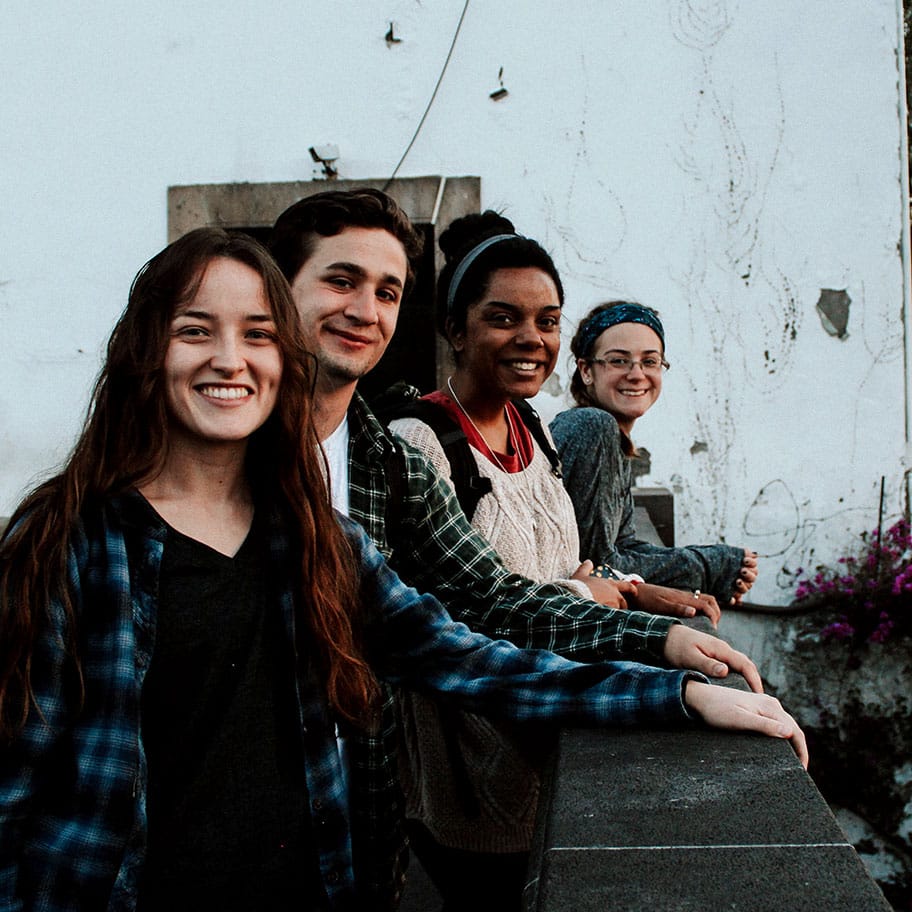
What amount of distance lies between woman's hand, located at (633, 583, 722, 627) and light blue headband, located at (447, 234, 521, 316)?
861mm

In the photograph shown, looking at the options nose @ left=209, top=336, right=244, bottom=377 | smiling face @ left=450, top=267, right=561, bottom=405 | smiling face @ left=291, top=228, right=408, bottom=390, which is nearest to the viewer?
nose @ left=209, top=336, right=244, bottom=377

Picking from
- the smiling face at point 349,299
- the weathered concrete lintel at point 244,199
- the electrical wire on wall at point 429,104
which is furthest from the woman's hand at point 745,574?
the electrical wire on wall at point 429,104

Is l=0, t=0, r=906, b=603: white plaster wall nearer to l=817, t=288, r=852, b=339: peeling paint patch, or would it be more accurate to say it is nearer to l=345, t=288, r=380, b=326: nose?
l=817, t=288, r=852, b=339: peeling paint patch

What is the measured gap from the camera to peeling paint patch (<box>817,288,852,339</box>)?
19.3 ft

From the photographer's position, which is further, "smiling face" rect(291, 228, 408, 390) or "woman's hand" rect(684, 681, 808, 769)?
"smiling face" rect(291, 228, 408, 390)


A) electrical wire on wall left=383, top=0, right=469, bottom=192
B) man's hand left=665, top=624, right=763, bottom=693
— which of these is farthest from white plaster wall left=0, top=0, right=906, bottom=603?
man's hand left=665, top=624, right=763, bottom=693

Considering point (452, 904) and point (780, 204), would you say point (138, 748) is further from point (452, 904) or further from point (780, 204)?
point (780, 204)

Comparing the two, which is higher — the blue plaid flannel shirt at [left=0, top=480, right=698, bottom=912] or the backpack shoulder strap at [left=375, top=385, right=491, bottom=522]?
the backpack shoulder strap at [left=375, top=385, right=491, bottom=522]

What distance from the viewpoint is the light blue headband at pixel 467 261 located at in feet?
8.42

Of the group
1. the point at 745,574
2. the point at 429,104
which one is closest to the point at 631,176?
the point at 429,104

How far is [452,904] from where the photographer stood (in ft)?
6.64

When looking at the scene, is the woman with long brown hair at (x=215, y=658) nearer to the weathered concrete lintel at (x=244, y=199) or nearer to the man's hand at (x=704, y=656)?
the man's hand at (x=704, y=656)

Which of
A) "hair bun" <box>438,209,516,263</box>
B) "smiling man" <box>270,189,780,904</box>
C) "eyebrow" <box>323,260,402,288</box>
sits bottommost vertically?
"smiling man" <box>270,189,780,904</box>

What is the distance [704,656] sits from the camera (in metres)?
1.75
